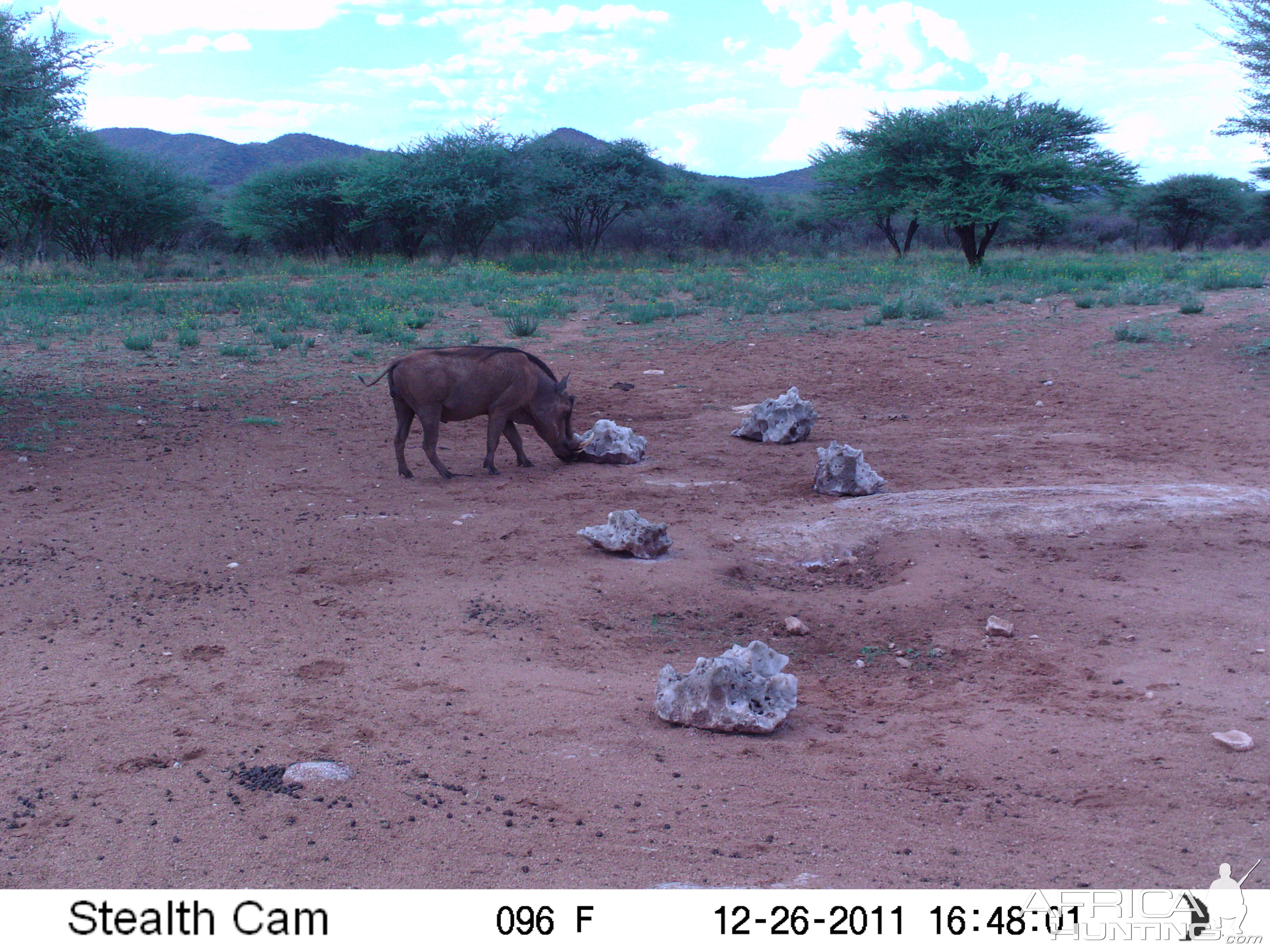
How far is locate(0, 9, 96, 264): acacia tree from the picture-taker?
9.18 metres

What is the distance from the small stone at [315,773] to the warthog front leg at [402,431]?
476cm

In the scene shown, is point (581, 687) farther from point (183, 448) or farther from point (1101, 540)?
point (183, 448)

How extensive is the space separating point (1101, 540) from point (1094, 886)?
150 inches

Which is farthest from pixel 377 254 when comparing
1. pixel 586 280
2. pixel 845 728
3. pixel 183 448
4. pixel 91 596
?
pixel 845 728

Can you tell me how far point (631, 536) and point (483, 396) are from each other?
281cm

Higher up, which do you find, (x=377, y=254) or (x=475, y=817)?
(x=377, y=254)

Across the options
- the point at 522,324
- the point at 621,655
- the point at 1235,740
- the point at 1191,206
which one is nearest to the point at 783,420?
the point at 621,655

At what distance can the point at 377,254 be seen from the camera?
1345 inches

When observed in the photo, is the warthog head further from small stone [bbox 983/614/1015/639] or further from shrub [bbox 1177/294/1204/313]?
shrub [bbox 1177/294/1204/313]

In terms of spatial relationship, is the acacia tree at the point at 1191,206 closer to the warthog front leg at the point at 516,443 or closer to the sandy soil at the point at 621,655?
the sandy soil at the point at 621,655

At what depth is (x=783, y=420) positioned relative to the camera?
915 centimetres

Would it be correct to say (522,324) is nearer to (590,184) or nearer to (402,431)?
(402,431)

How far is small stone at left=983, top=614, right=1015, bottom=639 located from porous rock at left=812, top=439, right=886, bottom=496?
245 cm

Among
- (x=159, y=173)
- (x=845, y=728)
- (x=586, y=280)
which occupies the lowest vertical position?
(x=845, y=728)
